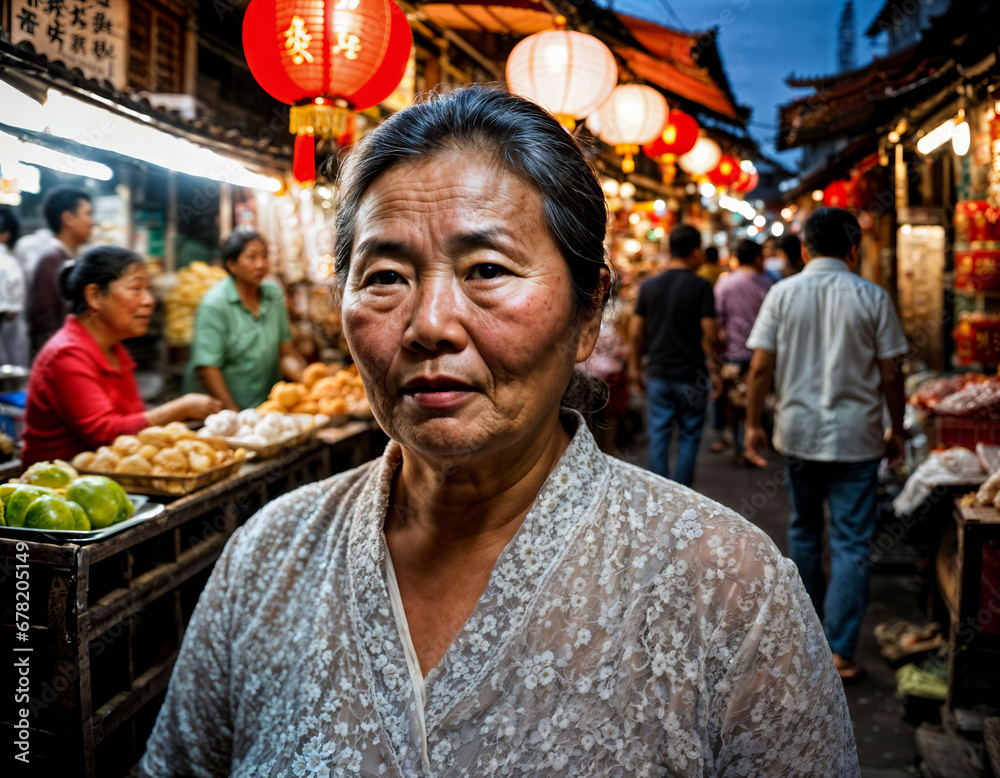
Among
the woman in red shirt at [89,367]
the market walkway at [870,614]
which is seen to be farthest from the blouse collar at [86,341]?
the market walkway at [870,614]

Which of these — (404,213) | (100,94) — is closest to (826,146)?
(100,94)

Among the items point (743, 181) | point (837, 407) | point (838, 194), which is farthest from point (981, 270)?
point (743, 181)

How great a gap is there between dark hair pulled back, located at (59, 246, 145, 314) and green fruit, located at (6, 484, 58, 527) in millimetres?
1348

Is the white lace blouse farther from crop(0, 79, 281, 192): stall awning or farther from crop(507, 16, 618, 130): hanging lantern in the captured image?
crop(507, 16, 618, 130): hanging lantern

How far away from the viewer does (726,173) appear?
41.6 ft

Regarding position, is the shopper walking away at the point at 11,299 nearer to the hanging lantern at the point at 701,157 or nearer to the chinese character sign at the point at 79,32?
the chinese character sign at the point at 79,32

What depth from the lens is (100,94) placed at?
4.29 m

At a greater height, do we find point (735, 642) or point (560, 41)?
point (560, 41)

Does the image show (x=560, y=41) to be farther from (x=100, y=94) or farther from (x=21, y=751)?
(x=21, y=751)

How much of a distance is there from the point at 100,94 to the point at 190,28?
3.15m

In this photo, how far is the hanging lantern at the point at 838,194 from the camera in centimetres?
960

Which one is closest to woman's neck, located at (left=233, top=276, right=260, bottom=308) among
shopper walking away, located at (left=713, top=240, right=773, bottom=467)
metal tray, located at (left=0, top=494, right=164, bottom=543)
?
metal tray, located at (left=0, top=494, right=164, bottom=543)

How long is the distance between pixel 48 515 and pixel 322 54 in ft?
7.15

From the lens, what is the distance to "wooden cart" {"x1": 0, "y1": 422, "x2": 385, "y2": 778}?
2262mm
